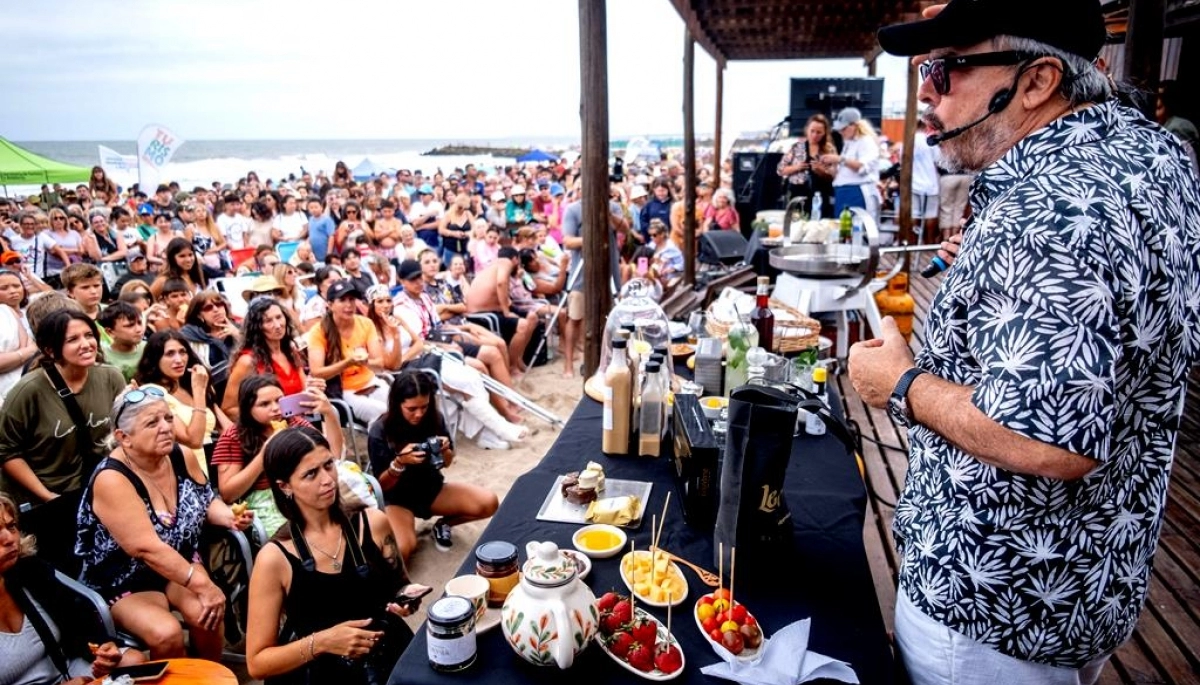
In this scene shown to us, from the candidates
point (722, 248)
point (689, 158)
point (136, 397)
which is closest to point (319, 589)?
point (136, 397)

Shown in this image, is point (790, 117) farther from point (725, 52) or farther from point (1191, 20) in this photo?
point (1191, 20)

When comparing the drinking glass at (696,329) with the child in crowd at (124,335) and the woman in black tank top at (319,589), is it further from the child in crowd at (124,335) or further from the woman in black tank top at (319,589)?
the child in crowd at (124,335)

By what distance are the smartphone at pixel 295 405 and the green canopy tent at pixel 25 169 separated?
13.4 metres

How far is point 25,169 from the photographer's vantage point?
44.2ft

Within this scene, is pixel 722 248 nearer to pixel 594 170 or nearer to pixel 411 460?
pixel 594 170

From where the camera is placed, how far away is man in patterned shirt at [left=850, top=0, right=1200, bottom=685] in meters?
0.98

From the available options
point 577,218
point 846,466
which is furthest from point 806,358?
point 577,218

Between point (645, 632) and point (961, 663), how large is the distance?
577mm

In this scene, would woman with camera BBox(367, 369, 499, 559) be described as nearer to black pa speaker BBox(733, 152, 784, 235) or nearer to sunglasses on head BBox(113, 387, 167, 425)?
sunglasses on head BBox(113, 387, 167, 425)

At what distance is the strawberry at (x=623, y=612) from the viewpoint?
58.0 inches

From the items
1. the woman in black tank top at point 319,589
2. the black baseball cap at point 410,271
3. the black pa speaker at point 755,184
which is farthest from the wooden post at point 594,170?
the black pa speaker at point 755,184

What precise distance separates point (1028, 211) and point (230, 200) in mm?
11228

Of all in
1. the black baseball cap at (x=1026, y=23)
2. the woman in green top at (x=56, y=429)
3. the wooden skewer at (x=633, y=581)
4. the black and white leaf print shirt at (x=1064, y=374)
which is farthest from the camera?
the woman in green top at (x=56, y=429)

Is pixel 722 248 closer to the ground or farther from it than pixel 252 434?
farther from it
